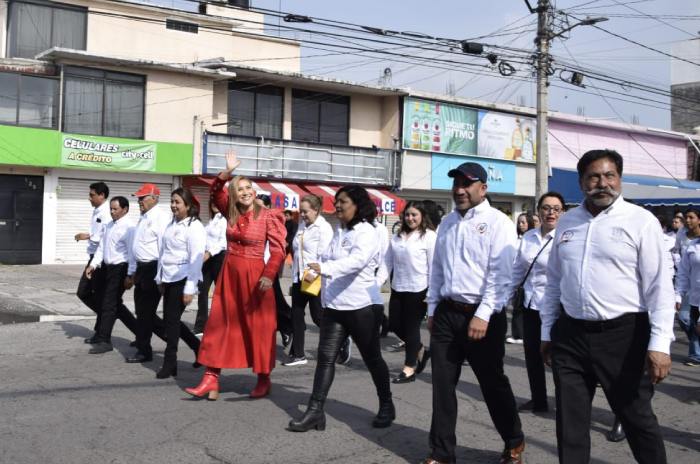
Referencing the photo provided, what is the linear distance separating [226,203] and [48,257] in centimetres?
1942

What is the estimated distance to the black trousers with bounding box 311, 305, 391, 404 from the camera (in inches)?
230

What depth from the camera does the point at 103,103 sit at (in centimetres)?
2503

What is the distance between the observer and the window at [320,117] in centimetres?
3030

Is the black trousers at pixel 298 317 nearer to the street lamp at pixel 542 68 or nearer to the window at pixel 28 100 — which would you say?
the street lamp at pixel 542 68

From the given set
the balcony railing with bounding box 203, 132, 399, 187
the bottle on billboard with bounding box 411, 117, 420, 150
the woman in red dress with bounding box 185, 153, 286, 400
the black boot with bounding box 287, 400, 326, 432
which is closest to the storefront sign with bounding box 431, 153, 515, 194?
the bottle on billboard with bounding box 411, 117, 420, 150

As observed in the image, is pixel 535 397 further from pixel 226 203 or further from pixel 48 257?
pixel 48 257

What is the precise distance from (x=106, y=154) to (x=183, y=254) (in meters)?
18.5

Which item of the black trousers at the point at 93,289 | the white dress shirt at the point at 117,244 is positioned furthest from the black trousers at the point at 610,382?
the black trousers at the point at 93,289

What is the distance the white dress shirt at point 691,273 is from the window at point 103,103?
2009 cm

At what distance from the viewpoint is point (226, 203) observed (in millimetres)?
6938

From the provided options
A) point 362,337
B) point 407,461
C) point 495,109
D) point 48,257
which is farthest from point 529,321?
point 495,109

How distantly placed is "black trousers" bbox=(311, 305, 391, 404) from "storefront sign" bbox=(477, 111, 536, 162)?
92.0 feet

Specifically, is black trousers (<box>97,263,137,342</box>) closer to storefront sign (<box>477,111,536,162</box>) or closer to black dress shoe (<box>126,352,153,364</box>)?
black dress shoe (<box>126,352,153,364</box>)

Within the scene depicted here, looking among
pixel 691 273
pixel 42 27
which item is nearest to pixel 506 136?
pixel 42 27
